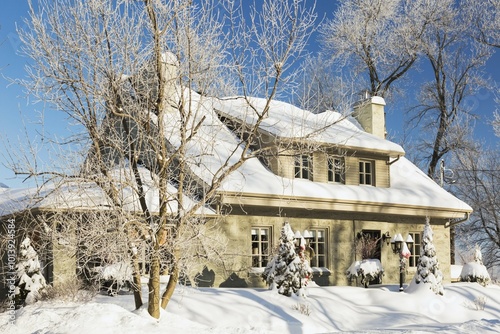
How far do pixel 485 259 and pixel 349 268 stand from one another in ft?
62.6

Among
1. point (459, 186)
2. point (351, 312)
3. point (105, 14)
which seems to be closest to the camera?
point (105, 14)

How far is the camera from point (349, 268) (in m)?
19.6

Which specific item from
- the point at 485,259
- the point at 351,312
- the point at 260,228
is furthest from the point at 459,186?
the point at 351,312

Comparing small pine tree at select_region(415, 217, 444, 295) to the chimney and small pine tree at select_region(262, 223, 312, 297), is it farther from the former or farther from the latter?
the chimney

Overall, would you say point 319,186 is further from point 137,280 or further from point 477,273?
point 137,280

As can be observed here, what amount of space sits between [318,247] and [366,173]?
11.9 feet

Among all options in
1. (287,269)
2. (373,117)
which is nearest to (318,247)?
(287,269)

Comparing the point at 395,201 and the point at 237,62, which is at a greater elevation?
the point at 237,62

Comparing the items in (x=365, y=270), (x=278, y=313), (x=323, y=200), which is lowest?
(x=278, y=313)

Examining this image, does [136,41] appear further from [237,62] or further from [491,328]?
[491,328]

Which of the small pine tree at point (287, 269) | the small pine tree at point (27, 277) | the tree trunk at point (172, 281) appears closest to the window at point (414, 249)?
the small pine tree at point (287, 269)

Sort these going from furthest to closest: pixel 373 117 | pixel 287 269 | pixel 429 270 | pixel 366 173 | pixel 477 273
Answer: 1. pixel 373 117
2. pixel 366 173
3. pixel 477 273
4. pixel 429 270
5. pixel 287 269

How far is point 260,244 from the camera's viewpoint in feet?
61.8

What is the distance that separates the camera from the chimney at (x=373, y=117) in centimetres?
2464
